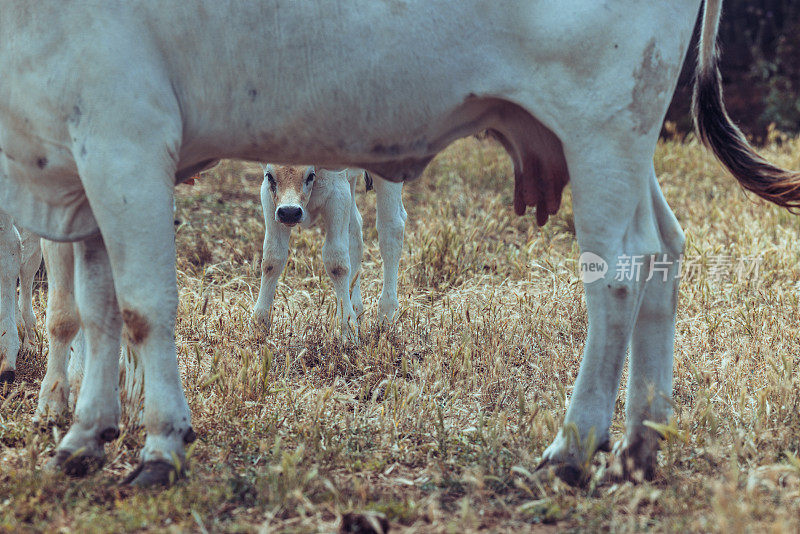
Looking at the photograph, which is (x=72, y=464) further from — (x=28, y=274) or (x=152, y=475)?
(x=28, y=274)

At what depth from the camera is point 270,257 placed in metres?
6.01

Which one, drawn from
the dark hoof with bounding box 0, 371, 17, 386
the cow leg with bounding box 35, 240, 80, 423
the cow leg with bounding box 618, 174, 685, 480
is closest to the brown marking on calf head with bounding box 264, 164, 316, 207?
the dark hoof with bounding box 0, 371, 17, 386

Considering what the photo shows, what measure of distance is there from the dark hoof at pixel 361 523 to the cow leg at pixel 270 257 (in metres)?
2.95

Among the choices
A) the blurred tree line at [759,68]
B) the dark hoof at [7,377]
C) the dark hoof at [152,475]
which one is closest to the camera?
the dark hoof at [152,475]

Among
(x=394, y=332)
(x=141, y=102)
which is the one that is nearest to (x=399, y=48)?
(x=141, y=102)

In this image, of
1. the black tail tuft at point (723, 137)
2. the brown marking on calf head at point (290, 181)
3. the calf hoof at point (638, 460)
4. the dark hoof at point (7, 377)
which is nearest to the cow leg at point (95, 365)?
the dark hoof at point (7, 377)

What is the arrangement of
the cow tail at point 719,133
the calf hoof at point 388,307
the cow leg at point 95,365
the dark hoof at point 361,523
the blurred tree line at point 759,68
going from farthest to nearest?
the blurred tree line at point 759,68
the calf hoof at point 388,307
the cow tail at point 719,133
the cow leg at point 95,365
the dark hoof at point 361,523

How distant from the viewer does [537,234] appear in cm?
814

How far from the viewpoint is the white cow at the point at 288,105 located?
3.10m

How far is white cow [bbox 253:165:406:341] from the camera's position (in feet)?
19.0

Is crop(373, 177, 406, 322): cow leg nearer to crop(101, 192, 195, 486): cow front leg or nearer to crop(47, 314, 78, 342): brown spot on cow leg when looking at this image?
crop(47, 314, 78, 342): brown spot on cow leg

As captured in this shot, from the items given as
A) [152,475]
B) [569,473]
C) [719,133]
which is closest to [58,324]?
[152,475]

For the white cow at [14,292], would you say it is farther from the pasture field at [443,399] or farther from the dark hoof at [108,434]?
the dark hoof at [108,434]

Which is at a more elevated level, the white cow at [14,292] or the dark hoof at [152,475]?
the white cow at [14,292]
